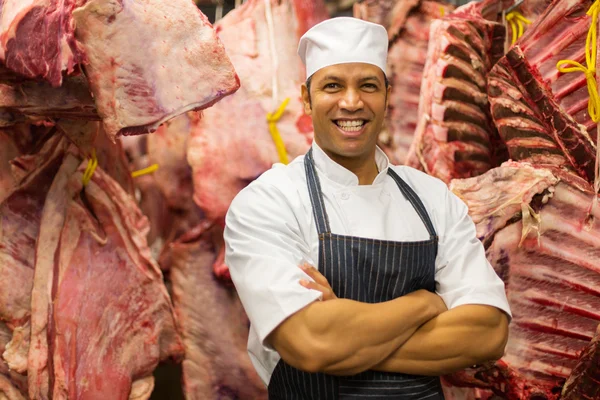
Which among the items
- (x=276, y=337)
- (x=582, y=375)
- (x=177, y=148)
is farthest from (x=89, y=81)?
(x=582, y=375)

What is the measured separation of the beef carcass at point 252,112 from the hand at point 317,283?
915mm

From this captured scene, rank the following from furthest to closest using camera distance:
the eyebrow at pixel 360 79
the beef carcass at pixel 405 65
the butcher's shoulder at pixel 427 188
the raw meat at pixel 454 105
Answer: the beef carcass at pixel 405 65 < the raw meat at pixel 454 105 < the butcher's shoulder at pixel 427 188 < the eyebrow at pixel 360 79

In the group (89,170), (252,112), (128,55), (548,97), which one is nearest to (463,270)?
(548,97)

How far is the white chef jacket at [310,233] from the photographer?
1629 millimetres

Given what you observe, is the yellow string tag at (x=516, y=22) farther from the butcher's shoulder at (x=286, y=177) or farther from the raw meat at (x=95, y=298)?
the raw meat at (x=95, y=298)

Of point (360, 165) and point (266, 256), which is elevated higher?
point (360, 165)

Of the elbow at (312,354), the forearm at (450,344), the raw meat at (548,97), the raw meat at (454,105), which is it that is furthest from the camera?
the raw meat at (454,105)

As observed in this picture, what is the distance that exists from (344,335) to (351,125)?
49 centimetres

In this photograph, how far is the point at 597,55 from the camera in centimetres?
219

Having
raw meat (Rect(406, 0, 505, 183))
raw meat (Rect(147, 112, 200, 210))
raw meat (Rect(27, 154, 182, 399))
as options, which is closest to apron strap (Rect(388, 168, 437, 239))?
raw meat (Rect(406, 0, 505, 183))

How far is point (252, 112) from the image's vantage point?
260 cm

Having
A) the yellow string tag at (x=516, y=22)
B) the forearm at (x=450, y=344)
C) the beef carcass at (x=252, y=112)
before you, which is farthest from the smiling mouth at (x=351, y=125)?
the yellow string tag at (x=516, y=22)

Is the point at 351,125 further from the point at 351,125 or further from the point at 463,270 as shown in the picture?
the point at 463,270

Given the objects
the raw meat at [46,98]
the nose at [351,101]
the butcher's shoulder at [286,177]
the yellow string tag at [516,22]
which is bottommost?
the butcher's shoulder at [286,177]
